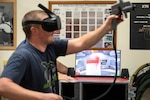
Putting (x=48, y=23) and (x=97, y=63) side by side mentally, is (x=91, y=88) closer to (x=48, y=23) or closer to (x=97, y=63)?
(x=97, y=63)

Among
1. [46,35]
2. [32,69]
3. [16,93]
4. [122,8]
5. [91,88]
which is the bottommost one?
[91,88]

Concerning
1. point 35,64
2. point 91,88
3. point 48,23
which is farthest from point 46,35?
point 91,88

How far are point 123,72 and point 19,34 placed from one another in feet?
4.79

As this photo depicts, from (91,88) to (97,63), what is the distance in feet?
1.06

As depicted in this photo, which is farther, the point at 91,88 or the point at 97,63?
the point at 97,63

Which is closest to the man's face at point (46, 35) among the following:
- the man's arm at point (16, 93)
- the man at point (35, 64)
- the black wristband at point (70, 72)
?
the man at point (35, 64)

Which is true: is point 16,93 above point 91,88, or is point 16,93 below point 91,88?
above

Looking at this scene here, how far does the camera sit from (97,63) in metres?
3.43

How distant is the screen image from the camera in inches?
135

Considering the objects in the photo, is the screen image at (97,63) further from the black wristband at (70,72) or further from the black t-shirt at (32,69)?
the black t-shirt at (32,69)

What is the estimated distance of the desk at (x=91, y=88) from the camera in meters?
3.03

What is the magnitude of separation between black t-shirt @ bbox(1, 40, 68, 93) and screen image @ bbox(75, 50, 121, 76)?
1538mm

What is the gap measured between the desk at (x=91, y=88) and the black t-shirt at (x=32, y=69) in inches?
45.4

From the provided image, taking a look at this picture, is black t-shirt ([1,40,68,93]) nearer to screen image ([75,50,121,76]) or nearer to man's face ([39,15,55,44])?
man's face ([39,15,55,44])
